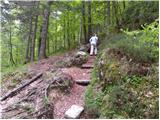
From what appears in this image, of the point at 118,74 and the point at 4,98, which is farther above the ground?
the point at 118,74

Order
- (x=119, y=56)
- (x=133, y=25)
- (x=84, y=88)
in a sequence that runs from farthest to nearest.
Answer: (x=133, y=25), (x=84, y=88), (x=119, y=56)

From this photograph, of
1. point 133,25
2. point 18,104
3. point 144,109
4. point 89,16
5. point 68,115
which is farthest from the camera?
point 89,16

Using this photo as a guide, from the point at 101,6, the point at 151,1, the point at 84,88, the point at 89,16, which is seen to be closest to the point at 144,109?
the point at 84,88

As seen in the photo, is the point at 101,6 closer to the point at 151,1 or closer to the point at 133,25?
the point at 133,25

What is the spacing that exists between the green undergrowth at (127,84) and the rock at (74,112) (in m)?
0.26

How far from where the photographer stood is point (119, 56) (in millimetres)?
9312

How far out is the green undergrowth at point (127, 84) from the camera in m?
7.12

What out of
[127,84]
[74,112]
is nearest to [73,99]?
[74,112]

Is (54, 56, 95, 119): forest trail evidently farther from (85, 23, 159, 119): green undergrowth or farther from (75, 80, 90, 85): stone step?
(85, 23, 159, 119): green undergrowth

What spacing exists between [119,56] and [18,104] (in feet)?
12.1

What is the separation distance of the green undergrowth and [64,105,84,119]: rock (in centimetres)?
26

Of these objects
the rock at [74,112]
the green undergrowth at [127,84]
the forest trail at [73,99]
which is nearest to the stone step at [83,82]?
the forest trail at [73,99]

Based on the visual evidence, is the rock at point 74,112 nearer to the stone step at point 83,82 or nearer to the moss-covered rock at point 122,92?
the moss-covered rock at point 122,92

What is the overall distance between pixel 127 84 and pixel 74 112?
1.78 m
